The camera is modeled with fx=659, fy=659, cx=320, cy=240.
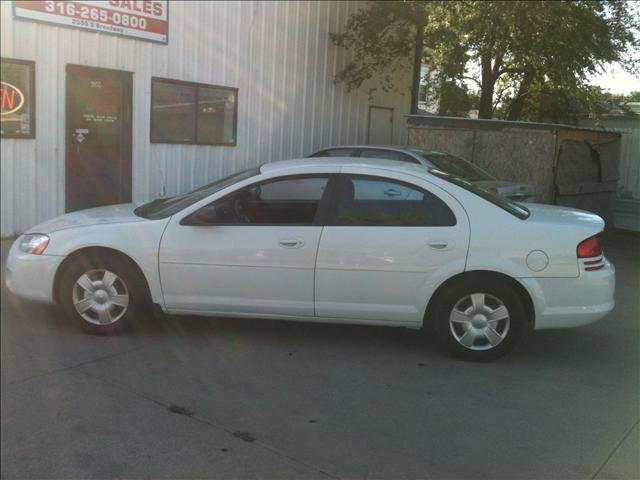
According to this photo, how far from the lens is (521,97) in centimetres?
1438

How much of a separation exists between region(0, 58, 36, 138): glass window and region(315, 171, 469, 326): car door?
19.3ft

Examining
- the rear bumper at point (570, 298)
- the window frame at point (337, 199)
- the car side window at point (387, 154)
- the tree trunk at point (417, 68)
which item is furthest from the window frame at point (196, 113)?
the rear bumper at point (570, 298)

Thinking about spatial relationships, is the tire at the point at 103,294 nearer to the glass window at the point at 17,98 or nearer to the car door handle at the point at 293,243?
the car door handle at the point at 293,243

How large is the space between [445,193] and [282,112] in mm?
8714

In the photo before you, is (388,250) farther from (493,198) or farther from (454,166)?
(454,166)

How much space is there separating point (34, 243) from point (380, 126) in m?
11.6

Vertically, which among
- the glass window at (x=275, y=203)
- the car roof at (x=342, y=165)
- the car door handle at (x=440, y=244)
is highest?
the car roof at (x=342, y=165)

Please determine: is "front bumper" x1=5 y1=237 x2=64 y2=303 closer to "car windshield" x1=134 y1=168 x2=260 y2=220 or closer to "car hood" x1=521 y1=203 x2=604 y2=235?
"car windshield" x1=134 y1=168 x2=260 y2=220

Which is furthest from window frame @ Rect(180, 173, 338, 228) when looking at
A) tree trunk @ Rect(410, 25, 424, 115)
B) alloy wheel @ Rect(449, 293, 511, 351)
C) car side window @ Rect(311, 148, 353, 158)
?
tree trunk @ Rect(410, 25, 424, 115)

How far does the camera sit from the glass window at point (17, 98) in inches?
346

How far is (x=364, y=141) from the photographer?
15500mm

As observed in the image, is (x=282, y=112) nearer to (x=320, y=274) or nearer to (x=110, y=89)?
(x=110, y=89)

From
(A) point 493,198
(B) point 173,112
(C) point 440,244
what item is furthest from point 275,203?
(B) point 173,112

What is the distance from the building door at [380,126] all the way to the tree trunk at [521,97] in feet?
9.48
